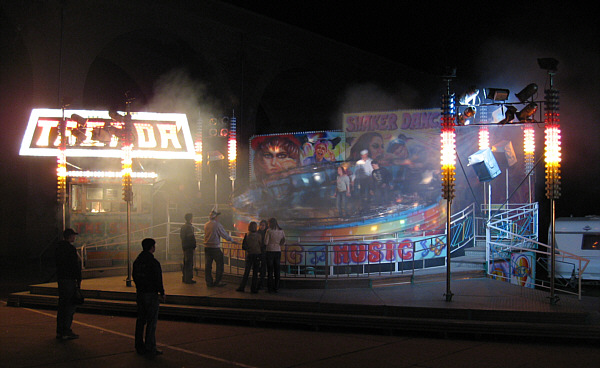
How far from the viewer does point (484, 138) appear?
1798 cm

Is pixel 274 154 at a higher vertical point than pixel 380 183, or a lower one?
higher

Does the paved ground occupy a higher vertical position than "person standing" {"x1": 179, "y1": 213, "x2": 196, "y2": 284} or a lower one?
Answer: lower

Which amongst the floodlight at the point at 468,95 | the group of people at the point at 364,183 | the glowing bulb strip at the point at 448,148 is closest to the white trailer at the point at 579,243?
the group of people at the point at 364,183

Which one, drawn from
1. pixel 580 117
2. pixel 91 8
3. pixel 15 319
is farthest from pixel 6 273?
pixel 580 117

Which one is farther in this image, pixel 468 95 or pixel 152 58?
pixel 152 58

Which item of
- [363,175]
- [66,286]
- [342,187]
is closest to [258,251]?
[66,286]

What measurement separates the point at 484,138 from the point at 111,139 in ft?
42.3

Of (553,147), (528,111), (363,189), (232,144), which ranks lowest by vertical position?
(363,189)

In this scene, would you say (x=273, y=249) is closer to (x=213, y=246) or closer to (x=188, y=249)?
(x=213, y=246)

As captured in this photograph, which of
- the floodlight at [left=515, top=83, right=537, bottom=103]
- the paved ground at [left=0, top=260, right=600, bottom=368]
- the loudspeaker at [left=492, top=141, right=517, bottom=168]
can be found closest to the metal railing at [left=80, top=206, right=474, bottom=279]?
the paved ground at [left=0, top=260, right=600, bottom=368]

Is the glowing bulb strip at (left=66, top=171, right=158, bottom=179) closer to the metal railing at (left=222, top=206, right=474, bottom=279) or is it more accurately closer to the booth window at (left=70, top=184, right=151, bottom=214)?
the booth window at (left=70, top=184, right=151, bottom=214)

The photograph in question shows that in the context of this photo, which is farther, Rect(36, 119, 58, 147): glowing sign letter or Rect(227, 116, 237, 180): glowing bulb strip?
Rect(227, 116, 237, 180): glowing bulb strip

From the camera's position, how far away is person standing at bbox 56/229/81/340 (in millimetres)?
9664

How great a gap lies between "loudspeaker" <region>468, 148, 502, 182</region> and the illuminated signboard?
9.99 m
